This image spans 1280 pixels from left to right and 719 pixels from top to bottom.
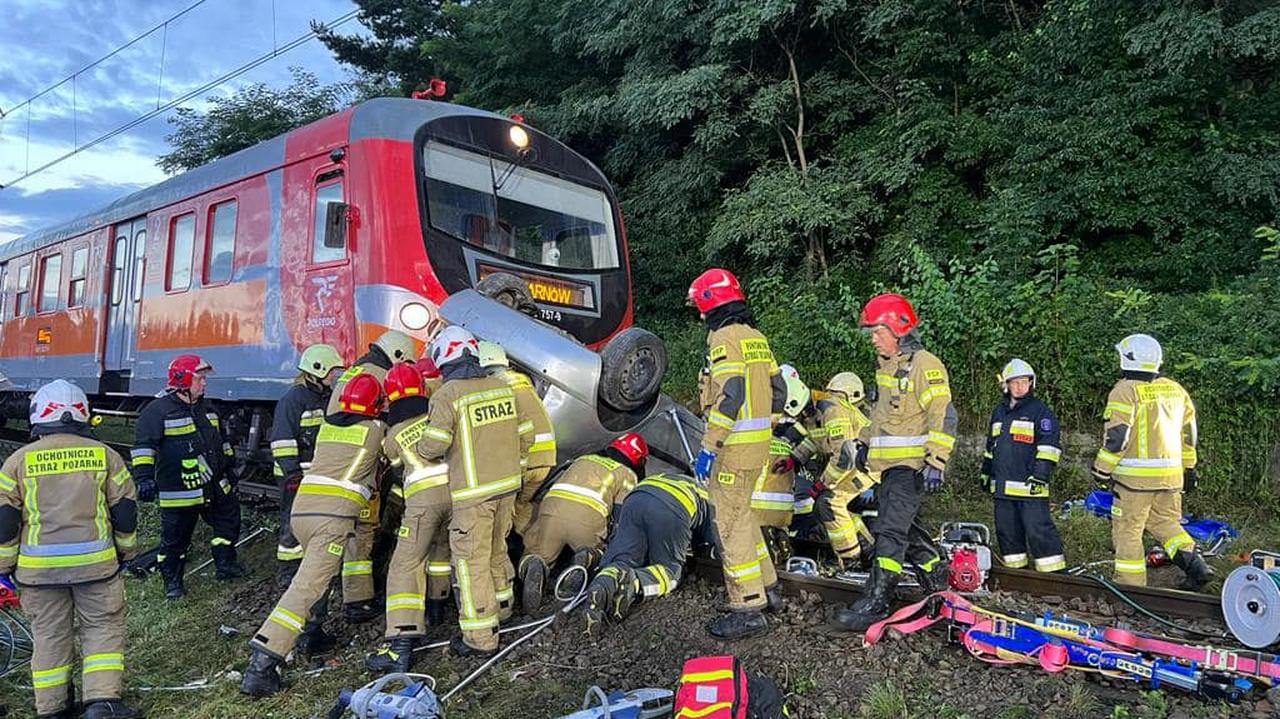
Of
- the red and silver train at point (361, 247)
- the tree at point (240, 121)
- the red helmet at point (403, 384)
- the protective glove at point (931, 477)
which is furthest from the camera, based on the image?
the tree at point (240, 121)

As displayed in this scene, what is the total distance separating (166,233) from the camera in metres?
8.04

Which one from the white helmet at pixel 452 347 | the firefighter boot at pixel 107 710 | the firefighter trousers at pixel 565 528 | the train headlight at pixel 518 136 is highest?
the train headlight at pixel 518 136

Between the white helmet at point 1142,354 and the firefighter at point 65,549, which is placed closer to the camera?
the firefighter at point 65,549

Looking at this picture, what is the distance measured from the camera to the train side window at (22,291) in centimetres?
1109

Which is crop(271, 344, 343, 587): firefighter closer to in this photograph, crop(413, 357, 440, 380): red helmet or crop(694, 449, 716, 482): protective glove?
crop(413, 357, 440, 380): red helmet

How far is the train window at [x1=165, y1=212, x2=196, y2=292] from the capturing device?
7.69m

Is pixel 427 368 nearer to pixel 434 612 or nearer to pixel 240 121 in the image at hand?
pixel 434 612

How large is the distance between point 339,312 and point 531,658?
297cm

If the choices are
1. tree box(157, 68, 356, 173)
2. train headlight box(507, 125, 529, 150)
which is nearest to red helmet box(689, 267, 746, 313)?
train headlight box(507, 125, 529, 150)

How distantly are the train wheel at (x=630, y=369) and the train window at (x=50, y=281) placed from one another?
8188mm

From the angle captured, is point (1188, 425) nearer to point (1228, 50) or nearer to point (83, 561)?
point (1228, 50)

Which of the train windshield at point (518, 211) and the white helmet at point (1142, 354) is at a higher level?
the train windshield at point (518, 211)

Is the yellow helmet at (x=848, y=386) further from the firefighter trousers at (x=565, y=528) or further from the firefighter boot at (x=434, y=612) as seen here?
the firefighter boot at (x=434, y=612)

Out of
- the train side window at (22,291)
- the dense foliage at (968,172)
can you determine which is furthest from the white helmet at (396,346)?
the train side window at (22,291)
